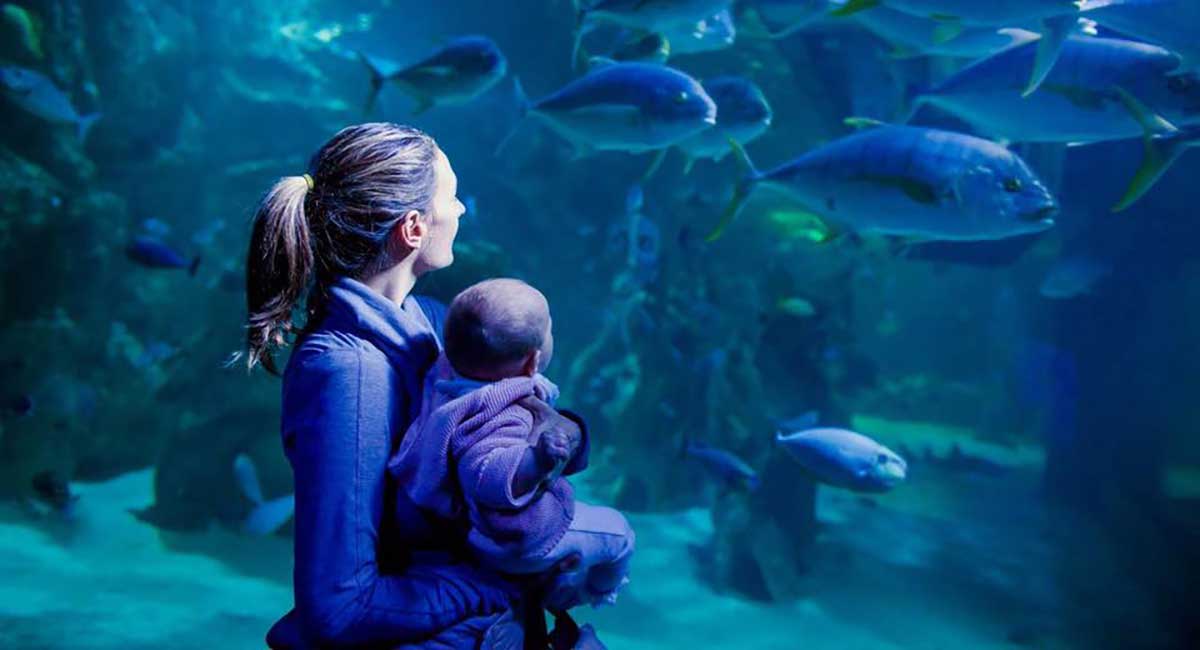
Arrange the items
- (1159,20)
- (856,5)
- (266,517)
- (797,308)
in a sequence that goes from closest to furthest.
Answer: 1. (856,5)
2. (1159,20)
3. (266,517)
4. (797,308)

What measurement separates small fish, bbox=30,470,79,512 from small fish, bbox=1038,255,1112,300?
888 centimetres

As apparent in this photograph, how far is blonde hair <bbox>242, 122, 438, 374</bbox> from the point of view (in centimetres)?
124

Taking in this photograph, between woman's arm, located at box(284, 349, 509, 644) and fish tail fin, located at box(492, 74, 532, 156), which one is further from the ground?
woman's arm, located at box(284, 349, 509, 644)

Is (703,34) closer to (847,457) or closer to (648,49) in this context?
(648,49)

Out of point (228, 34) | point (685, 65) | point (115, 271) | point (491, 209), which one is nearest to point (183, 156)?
point (115, 271)

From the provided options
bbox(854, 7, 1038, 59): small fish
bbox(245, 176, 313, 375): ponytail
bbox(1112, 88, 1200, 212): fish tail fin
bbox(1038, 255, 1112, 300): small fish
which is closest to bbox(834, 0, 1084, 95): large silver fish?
bbox(1112, 88, 1200, 212): fish tail fin

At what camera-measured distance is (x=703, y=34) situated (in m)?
5.23

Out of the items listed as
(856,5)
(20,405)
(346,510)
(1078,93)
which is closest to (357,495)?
(346,510)

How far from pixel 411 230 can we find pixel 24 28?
287 inches

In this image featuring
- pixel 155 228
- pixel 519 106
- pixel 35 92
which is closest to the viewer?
pixel 35 92

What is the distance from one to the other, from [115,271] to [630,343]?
215 inches

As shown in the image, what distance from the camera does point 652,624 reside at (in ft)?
14.9

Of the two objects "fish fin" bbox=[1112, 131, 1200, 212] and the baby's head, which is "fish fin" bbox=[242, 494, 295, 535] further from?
"fish fin" bbox=[1112, 131, 1200, 212]

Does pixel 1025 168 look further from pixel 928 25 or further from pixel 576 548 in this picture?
pixel 576 548
